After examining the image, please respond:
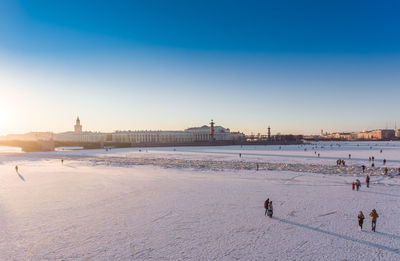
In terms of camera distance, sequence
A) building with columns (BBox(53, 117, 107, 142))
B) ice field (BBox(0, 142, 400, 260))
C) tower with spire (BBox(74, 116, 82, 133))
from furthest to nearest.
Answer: tower with spire (BBox(74, 116, 82, 133)) < building with columns (BBox(53, 117, 107, 142)) < ice field (BBox(0, 142, 400, 260))

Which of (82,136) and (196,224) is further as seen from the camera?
(82,136)

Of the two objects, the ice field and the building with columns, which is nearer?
the ice field

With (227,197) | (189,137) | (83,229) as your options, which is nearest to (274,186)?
(227,197)

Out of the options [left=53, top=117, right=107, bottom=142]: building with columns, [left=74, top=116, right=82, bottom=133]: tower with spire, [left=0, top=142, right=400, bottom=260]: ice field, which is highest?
[left=74, top=116, right=82, bottom=133]: tower with spire

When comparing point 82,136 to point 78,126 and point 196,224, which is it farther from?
point 196,224

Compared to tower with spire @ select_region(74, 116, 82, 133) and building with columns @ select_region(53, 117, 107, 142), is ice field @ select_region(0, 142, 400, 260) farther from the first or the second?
tower with spire @ select_region(74, 116, 82, 133)

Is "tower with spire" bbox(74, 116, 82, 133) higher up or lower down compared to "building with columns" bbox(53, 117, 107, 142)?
higher up

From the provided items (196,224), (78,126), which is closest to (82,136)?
(78,126)

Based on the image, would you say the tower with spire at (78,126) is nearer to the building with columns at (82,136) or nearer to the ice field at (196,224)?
the building with columns at (82,136)

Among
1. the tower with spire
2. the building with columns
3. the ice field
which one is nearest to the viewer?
the ice field

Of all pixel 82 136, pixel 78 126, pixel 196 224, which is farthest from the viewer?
pixel 78 126

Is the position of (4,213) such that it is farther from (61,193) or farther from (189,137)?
(189,137)

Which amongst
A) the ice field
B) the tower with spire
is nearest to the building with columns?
the tower with spire

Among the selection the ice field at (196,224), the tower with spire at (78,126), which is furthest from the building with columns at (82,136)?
the ice field at (196,224)
